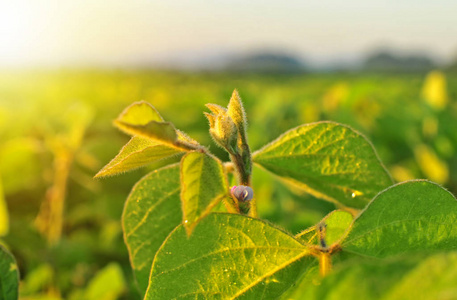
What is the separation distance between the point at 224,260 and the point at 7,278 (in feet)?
1.30

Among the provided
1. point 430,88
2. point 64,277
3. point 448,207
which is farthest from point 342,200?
point 430,88

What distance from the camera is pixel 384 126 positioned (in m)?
3.68

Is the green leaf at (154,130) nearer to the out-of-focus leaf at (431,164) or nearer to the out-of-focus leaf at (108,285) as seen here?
the out-of-focus leaf at (108,285)

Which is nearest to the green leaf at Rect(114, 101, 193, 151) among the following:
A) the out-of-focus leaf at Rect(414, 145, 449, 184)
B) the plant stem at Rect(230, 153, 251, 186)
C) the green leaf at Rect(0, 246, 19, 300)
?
the plant stem at Rect(230, 153, 251, 186)

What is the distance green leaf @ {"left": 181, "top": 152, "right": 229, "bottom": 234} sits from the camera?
51cm

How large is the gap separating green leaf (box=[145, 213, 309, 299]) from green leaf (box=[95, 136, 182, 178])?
0.31 feet

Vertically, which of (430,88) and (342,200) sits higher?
(342,200)

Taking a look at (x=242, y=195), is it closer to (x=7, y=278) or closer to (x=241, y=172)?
(x=241, y=172)

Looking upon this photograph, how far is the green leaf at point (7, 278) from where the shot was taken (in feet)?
2.45

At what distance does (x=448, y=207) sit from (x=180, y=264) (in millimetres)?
302

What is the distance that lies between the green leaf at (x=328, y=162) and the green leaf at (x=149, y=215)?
0.14m

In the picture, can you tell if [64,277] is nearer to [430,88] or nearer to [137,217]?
→ [137,217]

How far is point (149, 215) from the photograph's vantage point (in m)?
0.74

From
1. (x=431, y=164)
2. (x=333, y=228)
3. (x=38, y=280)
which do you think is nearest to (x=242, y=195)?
(x=333, y=228)
